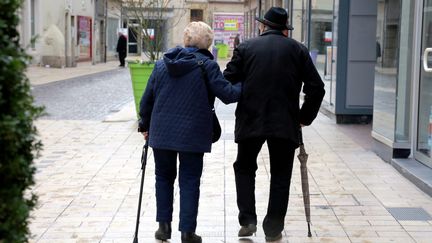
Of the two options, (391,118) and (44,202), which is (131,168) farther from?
(391,118)

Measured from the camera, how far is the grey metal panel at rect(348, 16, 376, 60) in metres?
11.7

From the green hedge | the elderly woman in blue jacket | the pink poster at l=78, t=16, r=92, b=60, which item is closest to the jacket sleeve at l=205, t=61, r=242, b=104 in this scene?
the elderly woman in blue jacket

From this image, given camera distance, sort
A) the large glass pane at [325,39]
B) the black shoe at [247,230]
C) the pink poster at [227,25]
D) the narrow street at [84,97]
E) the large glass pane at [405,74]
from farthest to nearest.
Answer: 1. the pink poster at [227,25]
2. the narrow street at [84,97]
3. the large glass pane at [325,39]
4. the large glass pane at [405,74]
5. the black shoe at [247,230]

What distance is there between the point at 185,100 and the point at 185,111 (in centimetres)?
8

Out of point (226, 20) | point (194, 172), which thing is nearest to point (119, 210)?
point (194, 172)

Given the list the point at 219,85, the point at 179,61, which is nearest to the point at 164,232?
the point at 219,85

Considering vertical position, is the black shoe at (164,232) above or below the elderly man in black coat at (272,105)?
below

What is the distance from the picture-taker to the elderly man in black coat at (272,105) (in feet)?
16.6

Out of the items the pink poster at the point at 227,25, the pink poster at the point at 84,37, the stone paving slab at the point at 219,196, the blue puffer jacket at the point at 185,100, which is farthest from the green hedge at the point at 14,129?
the pink poster at the point at 227,25

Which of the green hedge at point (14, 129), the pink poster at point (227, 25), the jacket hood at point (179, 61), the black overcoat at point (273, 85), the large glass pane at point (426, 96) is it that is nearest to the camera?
the green hedge at point (14, 129)

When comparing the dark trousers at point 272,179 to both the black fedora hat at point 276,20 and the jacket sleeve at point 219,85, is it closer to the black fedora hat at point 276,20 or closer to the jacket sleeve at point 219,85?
the jacket sleeve at point 219,85

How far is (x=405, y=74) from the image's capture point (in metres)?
8.09

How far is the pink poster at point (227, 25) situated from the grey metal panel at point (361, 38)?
35.7 m

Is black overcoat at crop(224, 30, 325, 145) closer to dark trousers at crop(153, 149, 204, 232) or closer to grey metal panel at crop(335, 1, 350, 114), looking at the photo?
dark trousers at crop(153, 149, 204, 232)
